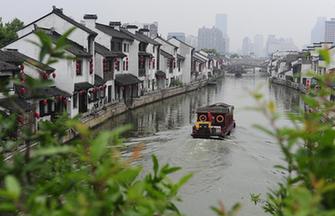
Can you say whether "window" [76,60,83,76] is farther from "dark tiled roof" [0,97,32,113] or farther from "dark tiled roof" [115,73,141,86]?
"dark tiled roof" [0,97,32,113]

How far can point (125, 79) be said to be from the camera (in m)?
41.6

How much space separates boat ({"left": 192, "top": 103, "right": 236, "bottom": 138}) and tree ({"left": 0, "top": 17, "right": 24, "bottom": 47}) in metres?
18.3

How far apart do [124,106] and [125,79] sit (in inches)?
162

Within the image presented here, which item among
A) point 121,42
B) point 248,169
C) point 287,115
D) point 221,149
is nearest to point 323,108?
point 287,115

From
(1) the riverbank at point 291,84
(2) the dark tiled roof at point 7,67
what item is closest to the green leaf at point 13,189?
(2) the dark tiled roof at point 7,67

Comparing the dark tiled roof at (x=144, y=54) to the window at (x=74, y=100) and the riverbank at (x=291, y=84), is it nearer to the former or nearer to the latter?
the window at (x=74, y=100)

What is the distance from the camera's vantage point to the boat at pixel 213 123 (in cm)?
2803

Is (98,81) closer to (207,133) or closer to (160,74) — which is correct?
(207,133)

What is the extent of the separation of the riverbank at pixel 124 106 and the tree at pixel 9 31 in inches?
428

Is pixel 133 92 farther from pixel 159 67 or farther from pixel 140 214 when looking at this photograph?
pixel 140 214

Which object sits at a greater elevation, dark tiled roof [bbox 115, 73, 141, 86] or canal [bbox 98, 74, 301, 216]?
dark tiled roof [bbox 115, 73, 141, 86]

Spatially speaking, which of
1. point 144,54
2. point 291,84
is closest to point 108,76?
point 144,54

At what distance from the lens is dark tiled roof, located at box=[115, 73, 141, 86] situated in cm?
3972

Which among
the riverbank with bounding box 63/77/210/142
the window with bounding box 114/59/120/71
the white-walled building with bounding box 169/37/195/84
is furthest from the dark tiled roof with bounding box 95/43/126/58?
the white-walled building with bounding box 169/37/195/84
